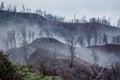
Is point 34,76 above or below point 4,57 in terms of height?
below

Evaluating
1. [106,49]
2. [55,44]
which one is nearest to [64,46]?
[55,44]

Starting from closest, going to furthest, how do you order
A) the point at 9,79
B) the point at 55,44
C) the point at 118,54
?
the point at 9,79 → the point at 118,54 → the point at 55,44

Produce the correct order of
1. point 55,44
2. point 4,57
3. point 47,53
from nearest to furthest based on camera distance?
1. point 4,57
2. point 47,53
3. point 55,44

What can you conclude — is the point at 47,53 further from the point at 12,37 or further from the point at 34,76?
the point at 34,76

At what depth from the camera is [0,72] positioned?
45.2ft

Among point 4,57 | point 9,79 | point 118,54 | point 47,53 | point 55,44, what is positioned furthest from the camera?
point 55,44

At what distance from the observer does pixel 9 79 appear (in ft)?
44.5

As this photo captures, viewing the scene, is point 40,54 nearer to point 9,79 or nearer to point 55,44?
point 55,44

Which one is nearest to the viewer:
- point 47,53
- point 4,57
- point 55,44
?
point 4,57

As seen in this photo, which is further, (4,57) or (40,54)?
(40,54)

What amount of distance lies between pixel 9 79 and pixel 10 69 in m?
0.69

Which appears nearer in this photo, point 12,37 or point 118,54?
point 118,54

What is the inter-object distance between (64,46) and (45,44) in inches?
490

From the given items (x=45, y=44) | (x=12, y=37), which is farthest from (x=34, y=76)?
(x=12, y=37)
